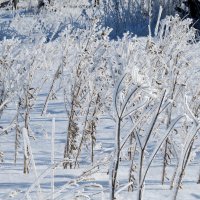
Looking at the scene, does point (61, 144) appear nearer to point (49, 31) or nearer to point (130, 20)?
point (130, 20)

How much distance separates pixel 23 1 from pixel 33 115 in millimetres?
18851

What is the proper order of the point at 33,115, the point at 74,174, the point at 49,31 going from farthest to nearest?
the point at 49,31 < the point at 33,115 < the point at 74,174

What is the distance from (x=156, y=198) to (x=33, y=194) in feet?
2.12

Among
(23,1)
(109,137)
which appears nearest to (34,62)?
(109,137)

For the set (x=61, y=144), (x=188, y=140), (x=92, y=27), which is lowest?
(x=61, y=144)

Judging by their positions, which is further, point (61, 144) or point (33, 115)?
point (33, 115)

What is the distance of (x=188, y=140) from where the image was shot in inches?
61.4

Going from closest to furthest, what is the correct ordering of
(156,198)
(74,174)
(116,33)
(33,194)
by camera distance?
(33,194) → (156,198) → (74,174) → (116,33)

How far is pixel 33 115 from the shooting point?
16.4 ft

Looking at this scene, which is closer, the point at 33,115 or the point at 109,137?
the point at 109,137

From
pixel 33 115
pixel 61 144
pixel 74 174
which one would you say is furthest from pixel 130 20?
pixel 74 174

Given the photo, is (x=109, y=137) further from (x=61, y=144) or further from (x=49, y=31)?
(x=49, y=31)

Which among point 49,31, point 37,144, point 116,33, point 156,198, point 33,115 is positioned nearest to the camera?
point 156,198

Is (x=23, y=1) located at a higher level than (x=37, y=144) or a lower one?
higher
